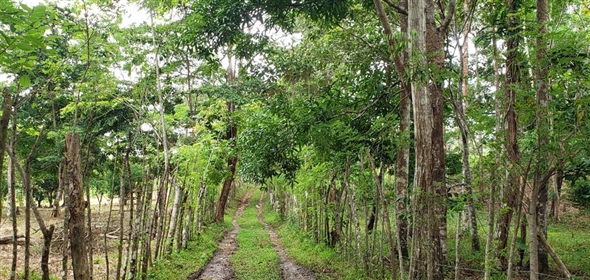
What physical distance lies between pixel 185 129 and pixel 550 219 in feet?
56.7

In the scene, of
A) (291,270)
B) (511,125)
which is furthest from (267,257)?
(511,125)

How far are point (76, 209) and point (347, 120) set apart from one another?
16.2 feet

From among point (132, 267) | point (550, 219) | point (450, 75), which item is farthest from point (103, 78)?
point (550, 219)

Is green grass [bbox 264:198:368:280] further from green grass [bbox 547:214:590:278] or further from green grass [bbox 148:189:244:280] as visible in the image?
green grass [bbox 547:214:590:278]

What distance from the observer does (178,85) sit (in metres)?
14.4

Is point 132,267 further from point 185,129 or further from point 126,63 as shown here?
point 185,129

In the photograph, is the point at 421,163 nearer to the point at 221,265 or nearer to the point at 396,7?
the point at 396,7

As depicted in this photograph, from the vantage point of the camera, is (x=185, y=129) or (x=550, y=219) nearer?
(x=185, y=129)

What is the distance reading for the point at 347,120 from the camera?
24.6 ft

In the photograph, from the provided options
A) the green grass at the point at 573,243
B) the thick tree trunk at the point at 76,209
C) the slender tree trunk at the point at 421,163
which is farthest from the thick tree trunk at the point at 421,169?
the green grass at the point at 573,243

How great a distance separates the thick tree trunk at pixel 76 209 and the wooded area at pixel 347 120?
15 millimetres

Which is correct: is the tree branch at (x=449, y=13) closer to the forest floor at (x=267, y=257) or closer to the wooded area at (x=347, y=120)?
the wooded area at (x=347, y=120)

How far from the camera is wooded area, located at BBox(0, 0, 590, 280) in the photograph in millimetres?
4000

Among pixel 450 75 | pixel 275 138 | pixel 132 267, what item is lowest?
pixel 132 267
